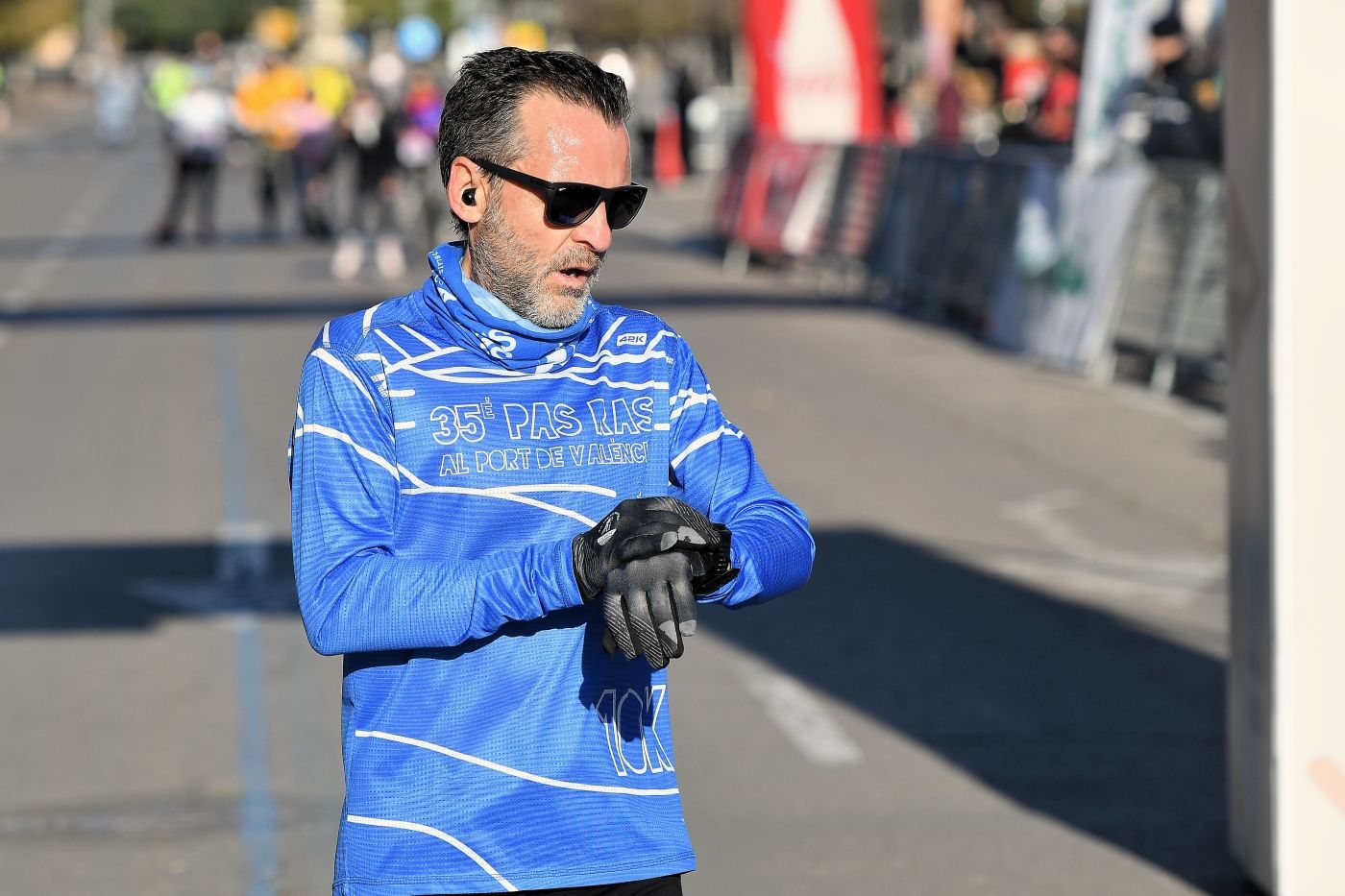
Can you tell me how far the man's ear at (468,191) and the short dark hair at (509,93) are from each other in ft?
0.06

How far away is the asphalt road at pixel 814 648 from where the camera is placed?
5840 mm

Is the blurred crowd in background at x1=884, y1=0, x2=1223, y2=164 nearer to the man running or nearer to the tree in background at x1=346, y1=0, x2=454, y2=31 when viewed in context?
the man running

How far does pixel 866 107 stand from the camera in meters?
22.3

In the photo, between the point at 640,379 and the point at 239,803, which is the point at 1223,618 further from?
the point at 640,379

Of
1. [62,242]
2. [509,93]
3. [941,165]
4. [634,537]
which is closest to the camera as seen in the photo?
[634,537]

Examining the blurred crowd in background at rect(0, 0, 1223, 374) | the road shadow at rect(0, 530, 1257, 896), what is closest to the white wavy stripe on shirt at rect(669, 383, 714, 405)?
the blurred crowd in background at rect(0, 0, 1223, 374)

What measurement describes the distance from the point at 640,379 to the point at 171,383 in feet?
41.2

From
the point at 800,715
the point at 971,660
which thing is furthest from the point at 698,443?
the point at 971,660

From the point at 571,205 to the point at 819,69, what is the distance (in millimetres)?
20121

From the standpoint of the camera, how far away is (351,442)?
2.60 metres

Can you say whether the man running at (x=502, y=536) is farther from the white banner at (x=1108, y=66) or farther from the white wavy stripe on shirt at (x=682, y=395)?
the white banner at (x=1108, y=66)

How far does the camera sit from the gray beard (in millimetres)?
2699

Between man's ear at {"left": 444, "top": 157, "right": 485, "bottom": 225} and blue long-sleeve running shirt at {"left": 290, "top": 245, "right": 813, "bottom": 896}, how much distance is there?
0.09 metres

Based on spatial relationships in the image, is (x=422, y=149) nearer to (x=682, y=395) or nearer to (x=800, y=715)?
(x=800, y=715)
